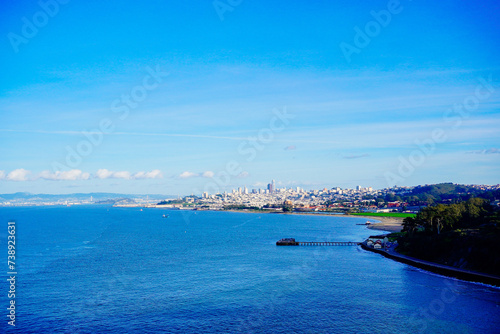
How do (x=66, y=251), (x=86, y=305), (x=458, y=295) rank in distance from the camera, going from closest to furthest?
(x=86, y=305)
(x=458, y=295)
(x=66, y=251)

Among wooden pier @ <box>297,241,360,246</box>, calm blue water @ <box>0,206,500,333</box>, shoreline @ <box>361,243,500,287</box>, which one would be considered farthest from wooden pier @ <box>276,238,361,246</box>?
shoreline @ <box>361,243,500,287</box>

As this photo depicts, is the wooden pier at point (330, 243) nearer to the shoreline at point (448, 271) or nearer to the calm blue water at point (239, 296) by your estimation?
the calm blue water at point (239, 296)

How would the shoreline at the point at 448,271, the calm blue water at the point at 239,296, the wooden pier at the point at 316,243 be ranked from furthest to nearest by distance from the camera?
the wooden pier at the point at 316,243, the shoreline at the point at 448,271, the calm blue water at the point at 239,296

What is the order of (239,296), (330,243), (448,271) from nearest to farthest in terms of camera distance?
1. (239,296)
2. (448,271)
3. (330,243)

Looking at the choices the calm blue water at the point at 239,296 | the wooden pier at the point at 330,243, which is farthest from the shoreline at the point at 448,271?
the wooden pier at the point at 330,243

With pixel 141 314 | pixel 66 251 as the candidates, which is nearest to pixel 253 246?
pixel 66 251

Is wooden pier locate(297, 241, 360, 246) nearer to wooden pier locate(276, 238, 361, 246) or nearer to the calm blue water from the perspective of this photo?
wooden pier locate(276, 238, 361, 246)

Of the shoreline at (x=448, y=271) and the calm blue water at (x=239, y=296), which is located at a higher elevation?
the shoreline at (x=448, y=271)

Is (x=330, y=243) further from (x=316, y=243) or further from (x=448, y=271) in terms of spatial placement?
(x=448, y=271)

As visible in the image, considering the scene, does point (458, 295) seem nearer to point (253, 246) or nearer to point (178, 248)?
point (253, 246)

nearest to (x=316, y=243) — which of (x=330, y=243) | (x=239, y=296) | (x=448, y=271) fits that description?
(x=330, y=243)

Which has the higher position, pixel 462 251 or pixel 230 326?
pixel 462 251
